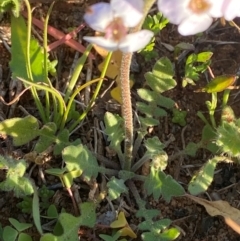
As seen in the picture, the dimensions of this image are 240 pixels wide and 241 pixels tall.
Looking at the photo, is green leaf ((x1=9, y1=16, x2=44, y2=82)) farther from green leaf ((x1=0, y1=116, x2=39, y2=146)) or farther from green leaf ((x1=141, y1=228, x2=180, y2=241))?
green leaf ((x1=141, y1=228, x2=180, y2=241))

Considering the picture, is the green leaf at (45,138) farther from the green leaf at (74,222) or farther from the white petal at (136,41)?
the white petal at (136,41)

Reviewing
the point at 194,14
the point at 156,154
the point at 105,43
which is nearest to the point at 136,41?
the point at 105,43

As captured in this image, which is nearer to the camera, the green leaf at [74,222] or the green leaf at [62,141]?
the green leaf at [74,222]

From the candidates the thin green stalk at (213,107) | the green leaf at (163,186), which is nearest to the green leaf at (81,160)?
the green leaf at (163,186)

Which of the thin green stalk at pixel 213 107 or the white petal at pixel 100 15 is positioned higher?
the white petal at pixel 100 15

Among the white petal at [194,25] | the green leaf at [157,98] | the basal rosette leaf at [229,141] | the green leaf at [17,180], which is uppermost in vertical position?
the white petal at [194,25]

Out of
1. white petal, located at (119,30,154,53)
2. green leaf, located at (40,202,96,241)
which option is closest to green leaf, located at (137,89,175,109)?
green leaf, located at (40,202,96,241)

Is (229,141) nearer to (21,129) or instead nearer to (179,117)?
(179,117)

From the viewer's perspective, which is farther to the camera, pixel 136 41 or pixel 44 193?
pixel 44 193
